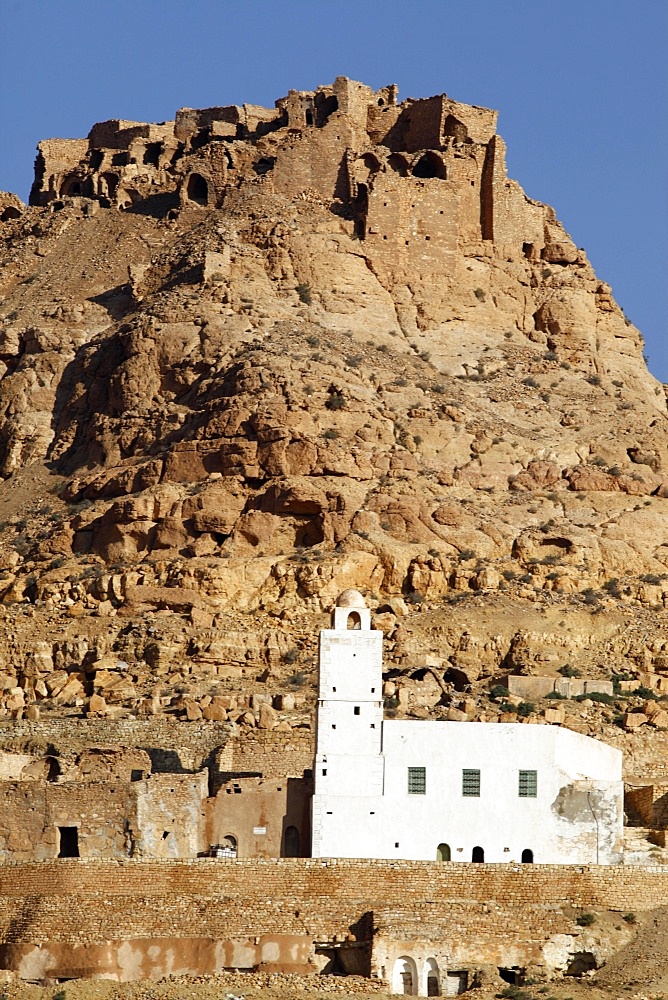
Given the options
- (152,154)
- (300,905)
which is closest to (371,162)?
(152,154)

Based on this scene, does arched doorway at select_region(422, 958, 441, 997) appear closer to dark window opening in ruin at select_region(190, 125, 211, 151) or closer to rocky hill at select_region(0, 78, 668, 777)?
rocky hill at select_region(0, 78, 668, 777)

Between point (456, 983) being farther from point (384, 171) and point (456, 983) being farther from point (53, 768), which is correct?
point (384, 171)

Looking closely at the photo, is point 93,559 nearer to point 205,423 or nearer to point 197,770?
point 205,423

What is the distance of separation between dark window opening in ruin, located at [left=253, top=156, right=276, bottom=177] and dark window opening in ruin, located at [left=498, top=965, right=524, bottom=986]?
3995 centimetres

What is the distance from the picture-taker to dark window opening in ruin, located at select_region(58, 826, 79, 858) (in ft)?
165

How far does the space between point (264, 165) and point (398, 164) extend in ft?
15.1

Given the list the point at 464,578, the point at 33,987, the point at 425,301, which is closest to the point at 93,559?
the point at 464,578

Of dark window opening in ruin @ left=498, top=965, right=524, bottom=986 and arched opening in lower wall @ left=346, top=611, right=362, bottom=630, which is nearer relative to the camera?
dark window opening in ruin @ left=498, top=965, right=524, bottom=986

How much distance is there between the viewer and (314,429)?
221 feet

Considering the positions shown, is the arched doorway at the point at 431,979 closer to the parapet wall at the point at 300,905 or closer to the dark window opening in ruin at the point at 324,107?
the parapet wall at the point at 300,905

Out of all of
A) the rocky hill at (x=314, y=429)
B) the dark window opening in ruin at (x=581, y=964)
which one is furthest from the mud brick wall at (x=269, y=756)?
the dark window opening in ruin at (x=581, y=964)

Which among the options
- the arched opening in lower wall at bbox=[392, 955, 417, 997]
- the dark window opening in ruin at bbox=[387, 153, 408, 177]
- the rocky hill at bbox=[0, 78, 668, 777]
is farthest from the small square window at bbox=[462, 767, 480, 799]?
the dark window opening in ruin at bbox=[387, 153, 408, 177]

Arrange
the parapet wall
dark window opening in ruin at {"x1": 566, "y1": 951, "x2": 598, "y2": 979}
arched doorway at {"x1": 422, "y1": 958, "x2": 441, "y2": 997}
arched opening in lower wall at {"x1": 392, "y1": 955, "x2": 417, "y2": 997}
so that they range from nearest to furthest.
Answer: arched doorway at {"x1": 422, "y1": 958, "x2": 441, "y2": 997}, arched opening in lower wall at {"x1": 392, "y1": 955, "x2": 417, "y2": 997}, dark window opening in ruin at {"x1": 566, "y1": 951, "x2": 598, "y2": 979}, the parapet wall

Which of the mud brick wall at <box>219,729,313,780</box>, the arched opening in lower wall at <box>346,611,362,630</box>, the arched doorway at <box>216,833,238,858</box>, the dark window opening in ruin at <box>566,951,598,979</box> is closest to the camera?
the dark window opening in ruin at <box>566,951,598,979</box>
